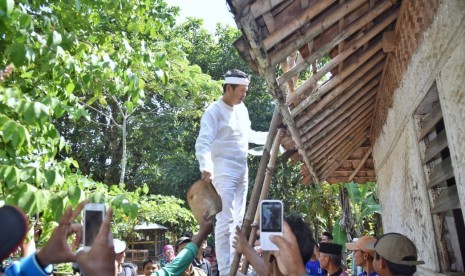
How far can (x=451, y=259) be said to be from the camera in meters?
3.16

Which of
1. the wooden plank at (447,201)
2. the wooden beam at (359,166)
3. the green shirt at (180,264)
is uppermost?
the wooden beam at (359,166)

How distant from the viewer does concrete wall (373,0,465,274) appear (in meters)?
2.37

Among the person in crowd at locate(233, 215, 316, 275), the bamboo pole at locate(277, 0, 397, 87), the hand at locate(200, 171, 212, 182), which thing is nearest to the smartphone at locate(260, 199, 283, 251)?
the person in crowd at locate(233, 215, 316, 275)

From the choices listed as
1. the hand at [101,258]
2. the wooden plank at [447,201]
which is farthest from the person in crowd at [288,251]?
the wooden plank at [447,201]

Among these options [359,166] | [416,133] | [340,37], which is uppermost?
[340,37]

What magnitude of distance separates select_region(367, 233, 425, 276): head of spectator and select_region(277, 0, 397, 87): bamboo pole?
4.46 ft

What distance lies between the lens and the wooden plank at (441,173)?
2.92 metres

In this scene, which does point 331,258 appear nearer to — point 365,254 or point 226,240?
point 365,254

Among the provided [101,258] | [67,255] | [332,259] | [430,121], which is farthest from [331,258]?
[101,258]

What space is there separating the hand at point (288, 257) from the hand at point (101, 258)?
0.59 m

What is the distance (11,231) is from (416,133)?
316 centimetres

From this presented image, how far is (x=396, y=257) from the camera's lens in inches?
107

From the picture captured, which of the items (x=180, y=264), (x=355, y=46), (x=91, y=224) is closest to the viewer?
(x=91, y=224)

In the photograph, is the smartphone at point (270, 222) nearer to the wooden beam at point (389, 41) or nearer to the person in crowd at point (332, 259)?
the wooden beam at point (389, 41)
